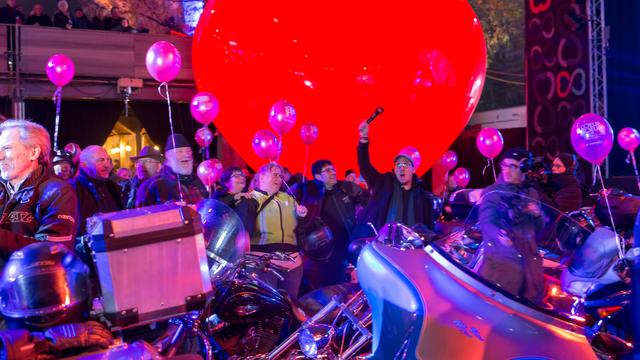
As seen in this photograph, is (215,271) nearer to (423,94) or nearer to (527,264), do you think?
(527,264)

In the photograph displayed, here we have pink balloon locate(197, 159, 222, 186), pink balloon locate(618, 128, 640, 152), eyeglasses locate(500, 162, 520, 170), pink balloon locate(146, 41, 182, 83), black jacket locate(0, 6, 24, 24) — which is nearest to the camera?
eyeglasses locate(500, 162, 520, 170)

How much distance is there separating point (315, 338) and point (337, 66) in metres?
6.15

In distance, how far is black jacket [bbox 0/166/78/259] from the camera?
3.03 meters

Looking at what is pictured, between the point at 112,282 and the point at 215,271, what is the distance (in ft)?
2.55

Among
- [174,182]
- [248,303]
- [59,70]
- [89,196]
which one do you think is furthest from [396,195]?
[59,70]

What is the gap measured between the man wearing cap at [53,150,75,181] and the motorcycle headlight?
4.10 metres

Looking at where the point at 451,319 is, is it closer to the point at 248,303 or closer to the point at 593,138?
the point at 248,303

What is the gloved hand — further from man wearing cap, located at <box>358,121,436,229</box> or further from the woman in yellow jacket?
man wearing cap, located at <box>358,121,436,229</box>

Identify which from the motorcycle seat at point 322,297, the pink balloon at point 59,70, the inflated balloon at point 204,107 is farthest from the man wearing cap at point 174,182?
the pink balloon at point 59,70

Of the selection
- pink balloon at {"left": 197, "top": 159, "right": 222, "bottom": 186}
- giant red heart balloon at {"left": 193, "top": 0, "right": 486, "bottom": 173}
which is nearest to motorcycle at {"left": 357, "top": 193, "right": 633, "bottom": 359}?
giant red heart balloon at {"left": 193, "top": 0, "right": 486, "bottom": 173}

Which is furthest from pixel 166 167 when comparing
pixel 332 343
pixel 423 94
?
pixel 423 94

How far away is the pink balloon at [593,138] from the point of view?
6812 mm

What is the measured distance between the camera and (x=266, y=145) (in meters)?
7.81

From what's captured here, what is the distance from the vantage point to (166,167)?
208 inches
